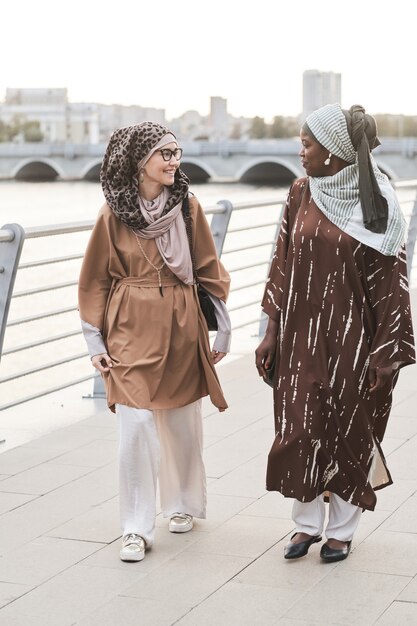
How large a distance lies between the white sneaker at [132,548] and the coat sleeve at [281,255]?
0.84m

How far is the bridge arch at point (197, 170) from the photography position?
6106 cm

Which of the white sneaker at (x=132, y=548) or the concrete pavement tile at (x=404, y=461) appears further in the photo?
the concrete pavement tile at (x=404, y=461)

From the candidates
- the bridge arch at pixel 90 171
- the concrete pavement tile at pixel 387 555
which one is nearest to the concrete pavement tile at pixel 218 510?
the concrete pavement tile at pixel 387 555

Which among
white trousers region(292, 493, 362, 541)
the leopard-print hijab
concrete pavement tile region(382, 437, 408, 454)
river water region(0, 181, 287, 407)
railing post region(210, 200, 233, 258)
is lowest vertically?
river water region(0, 181, 287, 407)

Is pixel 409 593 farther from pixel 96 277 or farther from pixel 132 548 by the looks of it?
pixel 96 277

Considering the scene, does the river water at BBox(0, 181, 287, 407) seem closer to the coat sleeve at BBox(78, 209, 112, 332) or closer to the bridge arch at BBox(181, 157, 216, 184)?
the coat sleeve at BBox(78, 209, 112, 332)

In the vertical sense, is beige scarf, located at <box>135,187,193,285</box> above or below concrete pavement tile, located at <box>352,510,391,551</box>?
above

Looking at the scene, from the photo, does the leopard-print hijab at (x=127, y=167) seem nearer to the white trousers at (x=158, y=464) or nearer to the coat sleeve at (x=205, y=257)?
the coat sleeve at (x=205, y=257)

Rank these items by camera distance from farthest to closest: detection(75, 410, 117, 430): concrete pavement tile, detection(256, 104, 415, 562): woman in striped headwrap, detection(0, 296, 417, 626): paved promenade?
detection(75, 410, 117, 430): concrete pavement tile
detection(256, 104, 415, 562): woman in striped headwrap
detection(0, 296, 417, 626): paved promenade

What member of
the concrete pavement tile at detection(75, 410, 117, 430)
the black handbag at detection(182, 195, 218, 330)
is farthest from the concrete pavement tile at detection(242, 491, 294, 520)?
the concrete pavement tile at detection(75, 410, 117, 430)

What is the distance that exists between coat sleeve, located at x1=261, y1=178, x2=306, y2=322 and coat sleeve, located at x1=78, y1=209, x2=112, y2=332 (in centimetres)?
56

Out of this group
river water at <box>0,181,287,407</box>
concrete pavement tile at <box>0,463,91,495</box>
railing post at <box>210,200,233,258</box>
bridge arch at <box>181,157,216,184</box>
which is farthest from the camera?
bridge arch at <box>181,157,216,184</box>

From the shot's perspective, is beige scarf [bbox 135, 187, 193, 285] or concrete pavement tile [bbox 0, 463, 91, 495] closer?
beige scarf [bbox 135, 187, 193, 285]

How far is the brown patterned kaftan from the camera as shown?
11.8 feet
